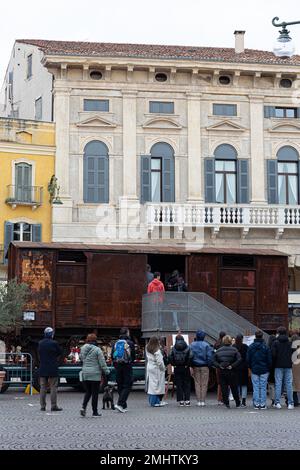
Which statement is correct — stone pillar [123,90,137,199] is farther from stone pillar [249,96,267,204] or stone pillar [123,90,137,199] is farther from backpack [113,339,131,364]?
backpack [113,339,131,364]

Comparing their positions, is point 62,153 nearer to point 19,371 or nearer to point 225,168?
point 225,168

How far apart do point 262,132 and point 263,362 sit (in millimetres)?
20684

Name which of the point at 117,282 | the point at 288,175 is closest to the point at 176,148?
the point at 288,175

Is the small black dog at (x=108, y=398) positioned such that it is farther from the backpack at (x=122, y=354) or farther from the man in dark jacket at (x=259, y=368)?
the man in dark jacket at (x=259, y=368)

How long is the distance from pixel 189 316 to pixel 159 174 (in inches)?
547

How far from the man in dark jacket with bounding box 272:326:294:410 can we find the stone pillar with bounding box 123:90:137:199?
18470 millimetres

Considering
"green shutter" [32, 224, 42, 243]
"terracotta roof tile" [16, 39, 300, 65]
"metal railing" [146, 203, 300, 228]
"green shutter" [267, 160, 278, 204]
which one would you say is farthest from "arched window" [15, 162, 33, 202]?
"green shutter" [267, 160, 278, 204]

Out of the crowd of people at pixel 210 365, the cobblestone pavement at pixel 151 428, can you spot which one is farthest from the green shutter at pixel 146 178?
the cobblestone pavement at pixel 151 428

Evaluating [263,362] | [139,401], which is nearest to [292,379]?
[263,362]

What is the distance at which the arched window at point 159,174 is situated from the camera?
39344 mm

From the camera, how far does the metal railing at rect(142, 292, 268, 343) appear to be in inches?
1034

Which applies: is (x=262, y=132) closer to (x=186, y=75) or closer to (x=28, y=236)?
(x=186, y=75)

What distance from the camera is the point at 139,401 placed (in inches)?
917
